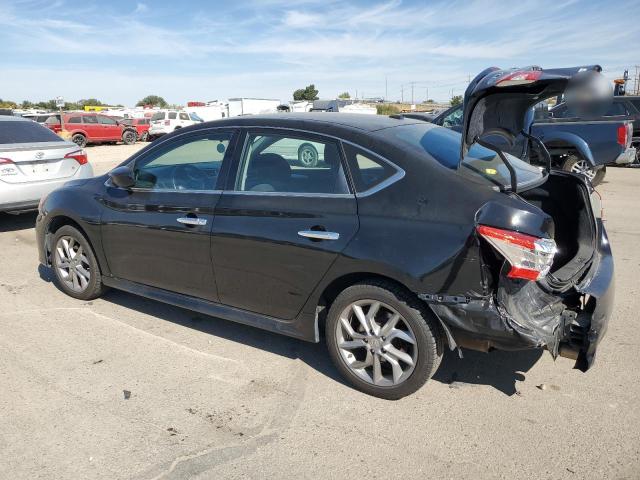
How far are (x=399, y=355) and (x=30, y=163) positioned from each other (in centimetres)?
626

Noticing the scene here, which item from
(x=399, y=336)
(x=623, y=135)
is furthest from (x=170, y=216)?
(x=623, y=135)

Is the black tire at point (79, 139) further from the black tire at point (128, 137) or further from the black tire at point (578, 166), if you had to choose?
the black tire at point (578, 166)

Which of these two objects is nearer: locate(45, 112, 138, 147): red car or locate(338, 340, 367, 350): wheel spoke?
locate(338, 340, 367, 350): wheel spoke

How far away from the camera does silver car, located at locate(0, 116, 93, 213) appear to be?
7.11 meters

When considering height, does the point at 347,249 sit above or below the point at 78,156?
below

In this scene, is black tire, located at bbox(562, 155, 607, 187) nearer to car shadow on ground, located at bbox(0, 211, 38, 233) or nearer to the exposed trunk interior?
the exposed trunk interior

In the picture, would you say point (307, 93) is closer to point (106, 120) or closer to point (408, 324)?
point (106, 120)

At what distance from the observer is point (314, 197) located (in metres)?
3.40

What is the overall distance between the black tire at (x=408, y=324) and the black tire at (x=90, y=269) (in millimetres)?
2456

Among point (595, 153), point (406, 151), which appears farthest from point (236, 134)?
point (595, 153)

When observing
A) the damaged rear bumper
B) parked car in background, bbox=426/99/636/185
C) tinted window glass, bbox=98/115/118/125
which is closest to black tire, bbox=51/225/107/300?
the damaged rear bumper

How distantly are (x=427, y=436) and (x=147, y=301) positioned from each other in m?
3.00

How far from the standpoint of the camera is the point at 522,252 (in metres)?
2.77

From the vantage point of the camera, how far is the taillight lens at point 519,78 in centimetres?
286
